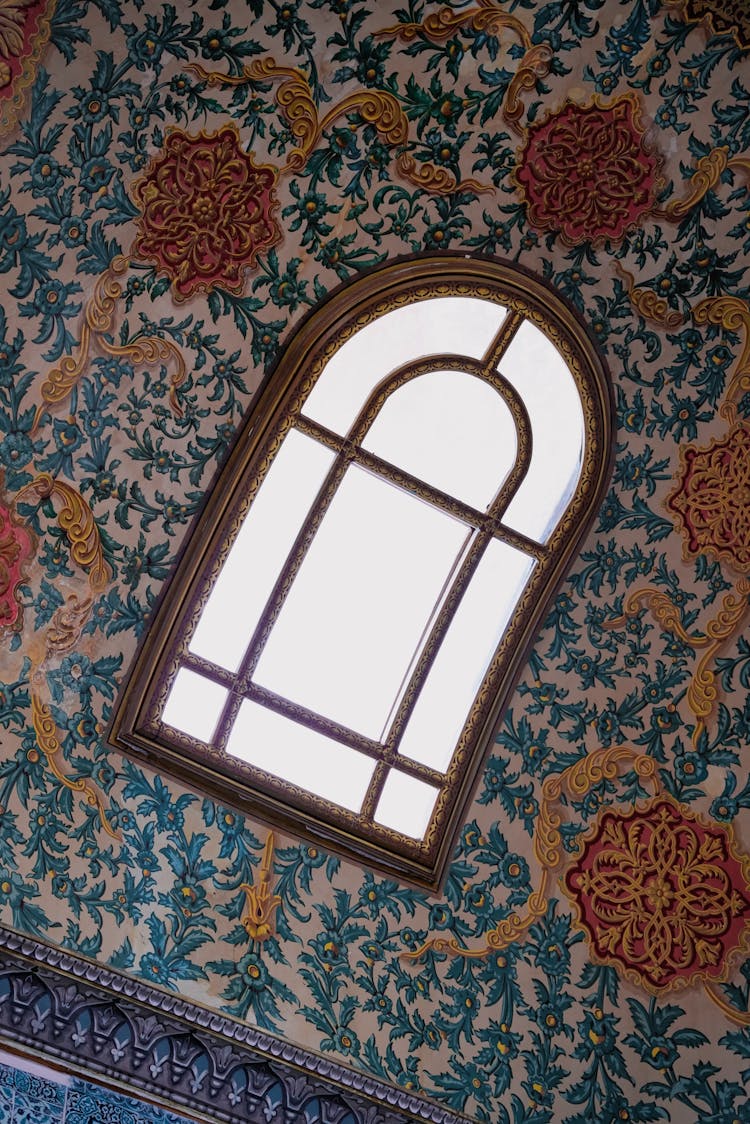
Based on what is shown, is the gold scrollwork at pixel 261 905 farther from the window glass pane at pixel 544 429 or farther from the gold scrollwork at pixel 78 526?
the window glass pane at pixel 544 429

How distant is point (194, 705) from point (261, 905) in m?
0.81

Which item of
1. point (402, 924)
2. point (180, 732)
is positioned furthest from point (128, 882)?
point (402, 924)

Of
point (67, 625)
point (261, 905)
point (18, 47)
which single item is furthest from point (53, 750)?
point (18, 47)

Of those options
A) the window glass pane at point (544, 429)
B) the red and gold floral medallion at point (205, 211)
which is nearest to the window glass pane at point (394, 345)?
the window glass pane at point (544, 429)

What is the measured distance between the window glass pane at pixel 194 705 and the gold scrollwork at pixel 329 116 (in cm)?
198

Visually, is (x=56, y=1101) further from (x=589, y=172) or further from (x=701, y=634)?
(x=589, y=172)

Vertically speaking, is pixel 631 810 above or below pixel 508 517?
below

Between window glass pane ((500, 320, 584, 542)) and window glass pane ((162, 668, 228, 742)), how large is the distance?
4.77 feet

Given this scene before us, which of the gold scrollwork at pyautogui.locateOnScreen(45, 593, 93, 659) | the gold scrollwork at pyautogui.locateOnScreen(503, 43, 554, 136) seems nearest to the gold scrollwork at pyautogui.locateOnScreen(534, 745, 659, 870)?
the gold scrollwork at pyautogui.locateOnScreen(45, 593, 93, 659)

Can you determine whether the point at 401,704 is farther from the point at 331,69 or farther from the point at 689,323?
the point at 331,69

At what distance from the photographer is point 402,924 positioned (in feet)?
17.5

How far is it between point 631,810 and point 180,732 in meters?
1.91

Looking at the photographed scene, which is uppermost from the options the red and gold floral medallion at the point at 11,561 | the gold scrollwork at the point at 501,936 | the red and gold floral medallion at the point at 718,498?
the red and gold floral medallion at the point at 718,498

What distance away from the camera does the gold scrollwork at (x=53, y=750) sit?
477 centimetres
